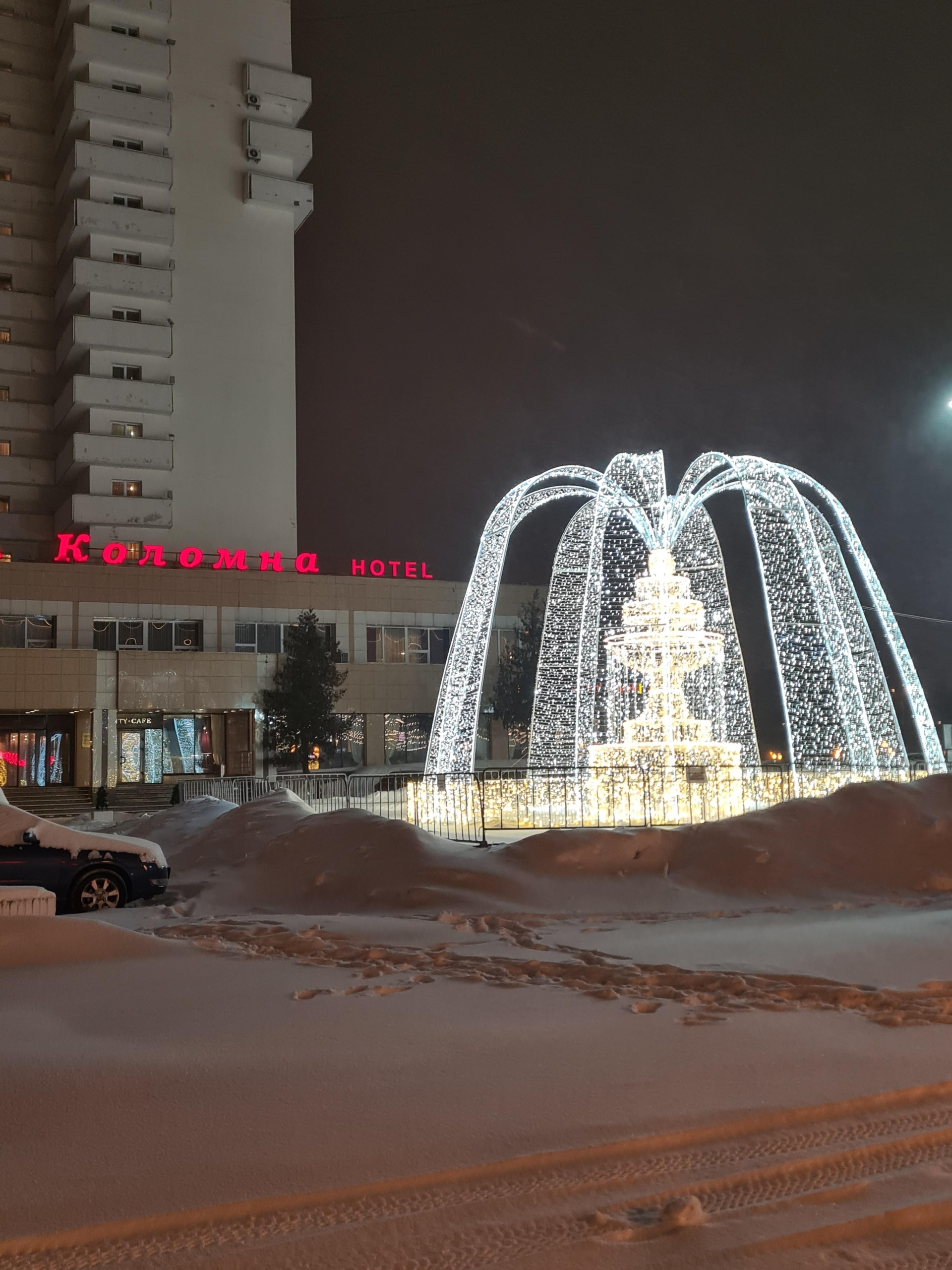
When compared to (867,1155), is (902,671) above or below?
above

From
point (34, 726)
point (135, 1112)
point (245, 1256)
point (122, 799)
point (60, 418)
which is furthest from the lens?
point (60, 418)

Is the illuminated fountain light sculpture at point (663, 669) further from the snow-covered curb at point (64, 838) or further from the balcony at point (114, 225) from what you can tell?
the balcony at point (114, 225)

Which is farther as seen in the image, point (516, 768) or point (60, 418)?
point (60, 418)

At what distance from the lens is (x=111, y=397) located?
183ft

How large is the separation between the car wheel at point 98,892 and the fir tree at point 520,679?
1535 inches

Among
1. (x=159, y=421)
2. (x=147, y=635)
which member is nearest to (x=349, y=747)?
(x=147, y=635)

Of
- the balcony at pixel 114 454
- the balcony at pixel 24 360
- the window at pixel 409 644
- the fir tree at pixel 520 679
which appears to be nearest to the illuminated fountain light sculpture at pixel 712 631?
the fir tree at pixel 520 679

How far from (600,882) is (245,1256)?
819cm

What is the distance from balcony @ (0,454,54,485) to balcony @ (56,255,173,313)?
8.70 metres

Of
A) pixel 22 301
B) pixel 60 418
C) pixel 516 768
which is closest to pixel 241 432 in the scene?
pixel 60 418

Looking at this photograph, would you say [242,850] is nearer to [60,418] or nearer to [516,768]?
[516,768]

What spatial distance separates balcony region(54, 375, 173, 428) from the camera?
2172 inches

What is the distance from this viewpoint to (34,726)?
157 feet

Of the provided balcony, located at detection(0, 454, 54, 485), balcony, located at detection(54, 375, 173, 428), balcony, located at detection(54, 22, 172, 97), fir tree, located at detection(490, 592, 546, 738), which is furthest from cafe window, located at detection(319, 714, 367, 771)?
balcony, located at detection(54, 22, 172, 97)
